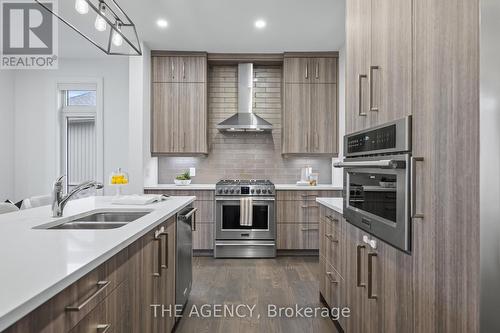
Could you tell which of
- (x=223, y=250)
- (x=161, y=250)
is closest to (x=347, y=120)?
(x=161, y=250)

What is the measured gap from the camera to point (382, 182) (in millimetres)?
1466

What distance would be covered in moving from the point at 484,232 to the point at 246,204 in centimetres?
343

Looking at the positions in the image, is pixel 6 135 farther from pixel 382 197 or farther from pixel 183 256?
pixel 382 197

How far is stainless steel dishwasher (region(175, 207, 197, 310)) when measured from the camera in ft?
7.59

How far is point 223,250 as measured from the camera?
420 cm

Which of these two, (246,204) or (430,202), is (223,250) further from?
(430,202)

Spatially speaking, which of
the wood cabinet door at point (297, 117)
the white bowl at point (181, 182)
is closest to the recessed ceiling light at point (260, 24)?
the wood cabinet door at point (297, 117)

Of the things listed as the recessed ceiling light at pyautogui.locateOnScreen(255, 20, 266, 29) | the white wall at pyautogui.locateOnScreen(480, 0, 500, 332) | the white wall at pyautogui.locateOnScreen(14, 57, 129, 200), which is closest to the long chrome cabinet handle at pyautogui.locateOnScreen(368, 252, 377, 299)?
the white wall at pyautogui.locateOnScreen(480, 0, 500, 332)

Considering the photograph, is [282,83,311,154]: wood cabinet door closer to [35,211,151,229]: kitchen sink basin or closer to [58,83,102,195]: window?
[35,211,151,229]: kitchen sink basin

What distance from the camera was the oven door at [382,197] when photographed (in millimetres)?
1260

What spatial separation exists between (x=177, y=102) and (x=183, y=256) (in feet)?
8.65

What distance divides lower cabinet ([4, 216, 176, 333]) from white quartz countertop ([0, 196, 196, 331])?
47mm

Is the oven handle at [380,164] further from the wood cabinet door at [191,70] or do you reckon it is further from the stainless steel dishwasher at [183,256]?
the wood cabinet door at [191,70]

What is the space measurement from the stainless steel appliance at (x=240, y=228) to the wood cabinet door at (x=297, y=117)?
30.4 inches
